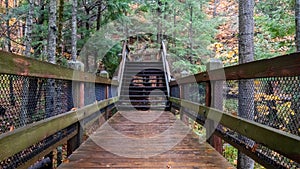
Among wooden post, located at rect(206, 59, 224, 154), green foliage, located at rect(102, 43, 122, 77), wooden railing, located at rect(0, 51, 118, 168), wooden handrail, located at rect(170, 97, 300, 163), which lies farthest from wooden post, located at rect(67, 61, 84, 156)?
green foliage, located at rect(102, 43, 122, 77)

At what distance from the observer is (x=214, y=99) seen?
10.4 ft

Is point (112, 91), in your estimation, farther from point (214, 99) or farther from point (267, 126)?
point (267, 126)

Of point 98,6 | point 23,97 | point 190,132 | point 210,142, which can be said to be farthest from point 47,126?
point 98,6

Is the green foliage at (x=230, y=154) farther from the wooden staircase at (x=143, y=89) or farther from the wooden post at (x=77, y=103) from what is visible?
the wooden post at (x=77, y=103)

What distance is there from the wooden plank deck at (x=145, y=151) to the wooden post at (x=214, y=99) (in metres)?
0.10

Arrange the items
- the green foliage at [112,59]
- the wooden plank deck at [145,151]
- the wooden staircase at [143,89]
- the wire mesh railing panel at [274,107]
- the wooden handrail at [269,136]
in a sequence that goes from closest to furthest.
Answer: the wooden handrail at [269,136] < the wire mesh railing panel at [274,107] < the wooden plank deck at [145,151] < the wooden staircase at [143,89] < the green foliage at [112,59]

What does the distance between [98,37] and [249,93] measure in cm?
778

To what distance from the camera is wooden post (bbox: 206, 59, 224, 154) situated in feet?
10.3

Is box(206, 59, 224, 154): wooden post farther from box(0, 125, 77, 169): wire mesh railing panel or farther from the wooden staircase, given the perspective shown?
the wooden staircase

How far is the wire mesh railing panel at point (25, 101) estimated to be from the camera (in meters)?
1.65

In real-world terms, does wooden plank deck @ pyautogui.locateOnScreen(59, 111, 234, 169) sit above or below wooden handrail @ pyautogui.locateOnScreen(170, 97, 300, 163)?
below

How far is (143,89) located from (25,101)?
7.68 metres

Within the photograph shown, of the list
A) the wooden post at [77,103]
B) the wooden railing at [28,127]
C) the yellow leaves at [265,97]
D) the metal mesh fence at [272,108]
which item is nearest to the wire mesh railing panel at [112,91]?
the wooden post at [77,103]

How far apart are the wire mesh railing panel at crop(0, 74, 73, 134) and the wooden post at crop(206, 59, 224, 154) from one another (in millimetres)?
1738
